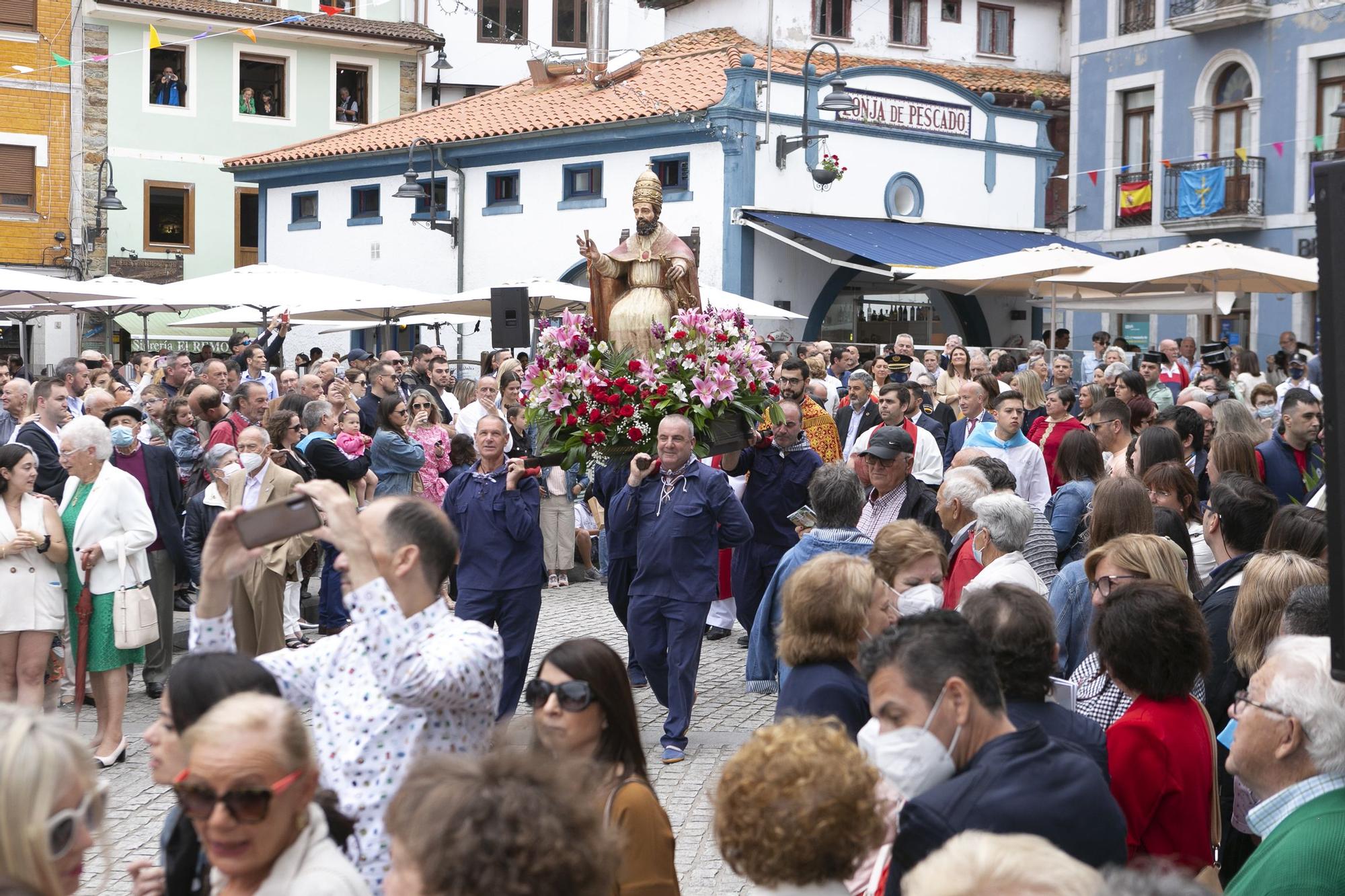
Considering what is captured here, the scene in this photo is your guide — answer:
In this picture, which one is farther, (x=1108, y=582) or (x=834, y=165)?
(x=834, y=165)

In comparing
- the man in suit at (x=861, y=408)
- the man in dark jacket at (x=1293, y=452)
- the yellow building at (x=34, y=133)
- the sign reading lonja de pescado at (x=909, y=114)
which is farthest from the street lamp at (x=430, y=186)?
the man in dark jacket at (x=1293, y=452)

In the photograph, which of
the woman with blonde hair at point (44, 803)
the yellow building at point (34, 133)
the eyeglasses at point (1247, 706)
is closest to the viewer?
the woman with blonde hair at point (44, 803)

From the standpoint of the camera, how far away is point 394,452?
11.1 metres

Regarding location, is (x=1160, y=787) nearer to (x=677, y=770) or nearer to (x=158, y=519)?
(x=677, y=770)

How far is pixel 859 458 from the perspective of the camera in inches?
343

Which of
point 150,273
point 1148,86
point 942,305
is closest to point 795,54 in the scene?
point 942,305

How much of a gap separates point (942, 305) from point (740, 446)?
19.5 metres

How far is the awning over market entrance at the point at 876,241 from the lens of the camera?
23.4 metres

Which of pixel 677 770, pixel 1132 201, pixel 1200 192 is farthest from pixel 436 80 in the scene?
pixel 677 770

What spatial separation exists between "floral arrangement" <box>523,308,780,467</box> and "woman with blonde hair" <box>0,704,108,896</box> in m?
5.23

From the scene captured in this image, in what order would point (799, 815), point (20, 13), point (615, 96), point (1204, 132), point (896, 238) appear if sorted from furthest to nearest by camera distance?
point (20, 13)
point (1204, 132)
point (615, 96)
point (896, 238)
point (799, 815)

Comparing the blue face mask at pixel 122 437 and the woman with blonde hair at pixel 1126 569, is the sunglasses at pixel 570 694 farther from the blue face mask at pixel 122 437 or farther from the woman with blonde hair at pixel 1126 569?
the blue face mask at pixel 122 437

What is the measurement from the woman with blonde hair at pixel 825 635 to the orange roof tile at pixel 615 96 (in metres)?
20.0

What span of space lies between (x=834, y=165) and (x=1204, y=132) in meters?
10.0
